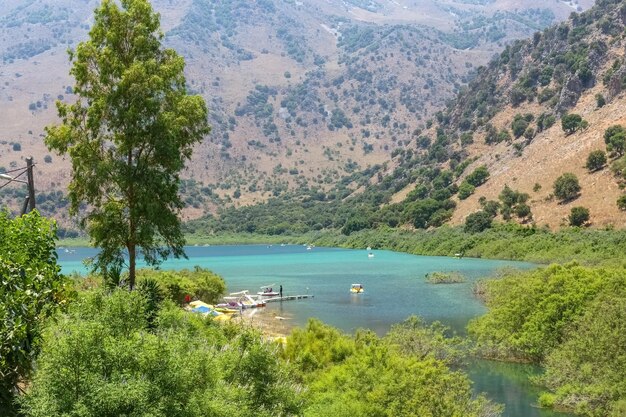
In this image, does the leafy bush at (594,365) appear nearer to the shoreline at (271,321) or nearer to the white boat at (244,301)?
the shoreline at (271,321)

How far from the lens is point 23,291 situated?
16.1 metres

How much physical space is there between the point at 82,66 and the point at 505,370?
93.2ft

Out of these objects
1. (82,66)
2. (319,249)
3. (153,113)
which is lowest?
(319,249)

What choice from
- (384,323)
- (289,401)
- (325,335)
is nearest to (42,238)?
(289,401)

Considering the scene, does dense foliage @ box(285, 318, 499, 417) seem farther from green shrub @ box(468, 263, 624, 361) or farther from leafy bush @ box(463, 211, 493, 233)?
leafy bush @ box(463, 211, 493, 233)

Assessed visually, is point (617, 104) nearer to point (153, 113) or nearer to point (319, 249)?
point (319, 249)

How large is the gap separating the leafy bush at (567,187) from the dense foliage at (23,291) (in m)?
113

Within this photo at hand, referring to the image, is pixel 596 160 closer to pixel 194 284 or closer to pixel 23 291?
pixel 194 284

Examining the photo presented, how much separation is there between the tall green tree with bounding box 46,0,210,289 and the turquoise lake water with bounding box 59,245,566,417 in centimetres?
1861

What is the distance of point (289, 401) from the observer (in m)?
20.0

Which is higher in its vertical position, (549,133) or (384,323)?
(549,133)

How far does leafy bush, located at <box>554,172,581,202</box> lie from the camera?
119 m

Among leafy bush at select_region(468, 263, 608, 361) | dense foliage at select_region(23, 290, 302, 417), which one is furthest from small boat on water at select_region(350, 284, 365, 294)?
dense foliage at select_region(23, 290, 302, 417)

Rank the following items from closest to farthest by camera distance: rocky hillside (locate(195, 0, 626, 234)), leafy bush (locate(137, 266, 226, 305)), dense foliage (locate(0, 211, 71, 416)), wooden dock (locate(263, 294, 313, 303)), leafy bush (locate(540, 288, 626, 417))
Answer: dense foliage (locate(0, 211, 71, 416)), leafy bush (locate(540, 288, 626, 417)), leafy bush (locate(137, 266, 226, 305)), wooden dock (locate(263, 294, 313, 303)), rocky hillside (locate(195, 0, 626, 234))
